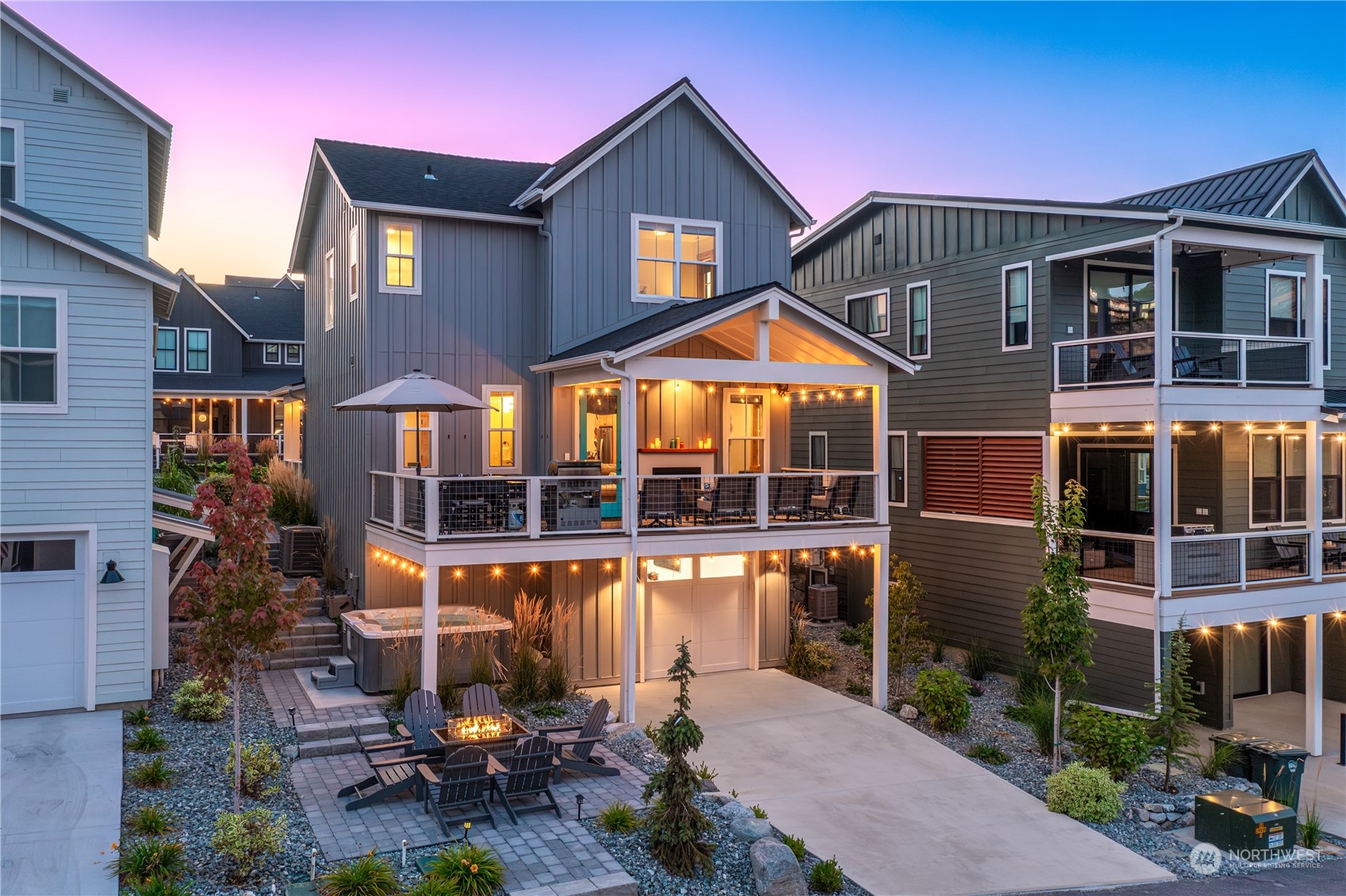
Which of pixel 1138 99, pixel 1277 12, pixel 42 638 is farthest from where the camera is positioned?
pixel 1138 99

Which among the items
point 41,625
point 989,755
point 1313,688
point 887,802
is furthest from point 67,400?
point 1313,688

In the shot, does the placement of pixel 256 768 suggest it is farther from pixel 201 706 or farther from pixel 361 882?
pixel 361 882

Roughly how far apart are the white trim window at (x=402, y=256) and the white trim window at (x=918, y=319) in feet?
33.7

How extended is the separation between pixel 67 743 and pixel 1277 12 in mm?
26007

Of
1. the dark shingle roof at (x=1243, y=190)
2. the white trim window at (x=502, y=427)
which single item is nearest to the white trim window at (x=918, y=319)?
the dark shingle roof at (x=1243, y=190)

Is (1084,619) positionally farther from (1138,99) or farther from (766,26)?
(1138,99)

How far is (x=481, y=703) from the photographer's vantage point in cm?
1127

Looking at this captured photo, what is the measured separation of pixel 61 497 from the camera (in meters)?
11.8

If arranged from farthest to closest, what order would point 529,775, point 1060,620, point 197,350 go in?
point 197,350 < point 1060,620 < point 529,775

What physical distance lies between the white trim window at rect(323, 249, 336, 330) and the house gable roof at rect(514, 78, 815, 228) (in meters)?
4.05

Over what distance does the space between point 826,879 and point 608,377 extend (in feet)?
25.1

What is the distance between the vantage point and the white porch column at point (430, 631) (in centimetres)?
1223

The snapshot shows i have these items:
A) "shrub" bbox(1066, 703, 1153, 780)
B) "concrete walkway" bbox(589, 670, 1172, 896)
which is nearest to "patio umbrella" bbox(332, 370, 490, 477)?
"concrete walkway" bbox(589, 670, 1172, 896)

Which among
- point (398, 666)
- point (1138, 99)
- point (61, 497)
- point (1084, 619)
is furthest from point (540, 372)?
point (1138, 99)
